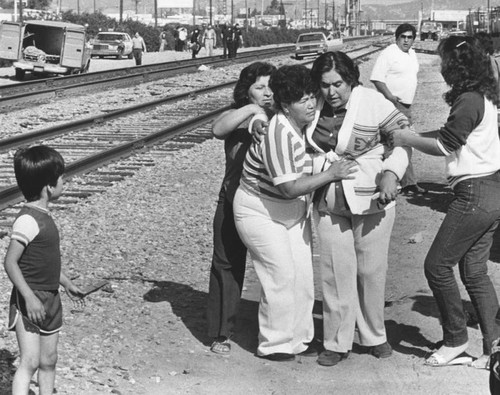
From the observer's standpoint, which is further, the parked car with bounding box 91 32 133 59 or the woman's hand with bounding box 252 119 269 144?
the parked car with bounding box 91 32 133 59

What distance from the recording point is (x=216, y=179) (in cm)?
1336

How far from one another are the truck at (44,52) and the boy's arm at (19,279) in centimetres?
3166

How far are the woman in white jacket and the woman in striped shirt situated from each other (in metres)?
0.10

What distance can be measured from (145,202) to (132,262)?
2910 mm

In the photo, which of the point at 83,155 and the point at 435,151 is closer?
the point at 435,151

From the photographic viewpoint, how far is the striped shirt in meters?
5.72

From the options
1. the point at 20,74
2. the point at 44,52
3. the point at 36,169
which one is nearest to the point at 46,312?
the point at 36,169

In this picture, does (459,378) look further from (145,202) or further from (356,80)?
(145,202)

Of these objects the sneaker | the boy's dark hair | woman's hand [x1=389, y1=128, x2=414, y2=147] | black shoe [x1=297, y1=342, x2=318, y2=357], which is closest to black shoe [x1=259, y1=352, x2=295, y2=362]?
black shoe [x1=297, y1=342, x2=318, y2=357]

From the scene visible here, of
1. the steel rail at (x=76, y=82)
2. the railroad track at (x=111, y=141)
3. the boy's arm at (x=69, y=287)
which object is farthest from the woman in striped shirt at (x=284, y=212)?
the steel rail at (x=76, y=82)

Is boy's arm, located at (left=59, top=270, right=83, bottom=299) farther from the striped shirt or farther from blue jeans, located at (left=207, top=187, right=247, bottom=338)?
blue jeans, located at (left=207, top=187, right=247, bottom=338)

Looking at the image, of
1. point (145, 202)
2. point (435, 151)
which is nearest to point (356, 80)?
point (435, 151)

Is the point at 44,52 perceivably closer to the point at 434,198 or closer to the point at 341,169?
the point at 434,198

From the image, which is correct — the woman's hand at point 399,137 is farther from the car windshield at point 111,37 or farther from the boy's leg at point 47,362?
the car windshield at point 111,37
